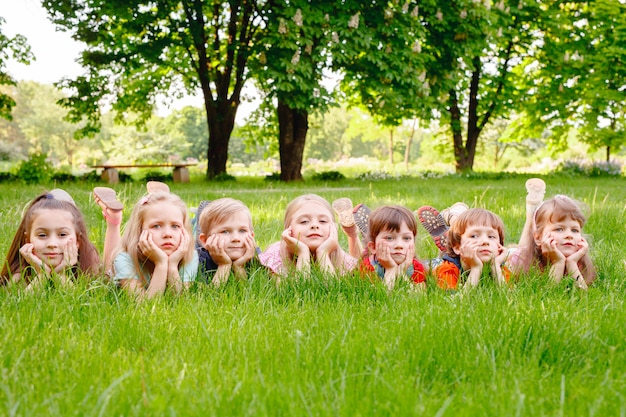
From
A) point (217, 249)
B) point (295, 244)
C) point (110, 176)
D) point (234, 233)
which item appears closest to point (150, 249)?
point (217, 249)

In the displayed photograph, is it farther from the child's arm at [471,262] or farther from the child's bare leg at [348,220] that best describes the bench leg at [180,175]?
the child's arm at [471,262]

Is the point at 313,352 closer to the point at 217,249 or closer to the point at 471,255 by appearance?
the point at 217,249

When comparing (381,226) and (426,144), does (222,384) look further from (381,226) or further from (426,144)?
(426,144)

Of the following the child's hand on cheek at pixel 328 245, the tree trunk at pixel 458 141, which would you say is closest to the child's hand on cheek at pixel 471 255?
the child's hand on cheek at pixel 328 245

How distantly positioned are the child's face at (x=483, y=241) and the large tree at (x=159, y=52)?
1302cm

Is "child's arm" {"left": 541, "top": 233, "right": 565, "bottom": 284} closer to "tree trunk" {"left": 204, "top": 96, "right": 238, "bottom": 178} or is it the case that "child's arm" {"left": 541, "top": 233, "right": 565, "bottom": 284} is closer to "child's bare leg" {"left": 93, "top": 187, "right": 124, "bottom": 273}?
"child's bare leg" {"left": 93, "top": 187, "right": 124, "bottom": 273}

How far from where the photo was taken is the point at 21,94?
287ft

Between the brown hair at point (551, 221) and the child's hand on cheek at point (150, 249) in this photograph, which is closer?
the child's hand on cheek at point (150, 249)

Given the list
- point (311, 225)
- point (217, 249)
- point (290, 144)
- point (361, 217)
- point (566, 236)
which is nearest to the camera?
point (217, 249)

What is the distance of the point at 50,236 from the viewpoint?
327cm

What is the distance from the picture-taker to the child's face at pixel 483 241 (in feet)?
12.0

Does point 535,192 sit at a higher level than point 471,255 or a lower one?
higher

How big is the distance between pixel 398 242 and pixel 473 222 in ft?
1.73

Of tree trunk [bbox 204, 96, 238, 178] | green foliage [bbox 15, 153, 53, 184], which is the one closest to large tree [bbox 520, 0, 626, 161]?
tree trunk [bbox 204, 96, 238, 178]
